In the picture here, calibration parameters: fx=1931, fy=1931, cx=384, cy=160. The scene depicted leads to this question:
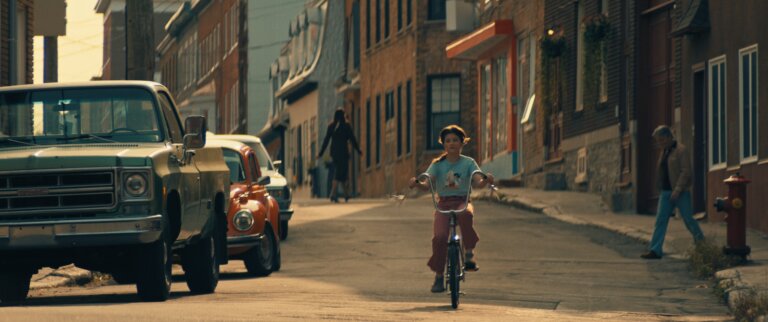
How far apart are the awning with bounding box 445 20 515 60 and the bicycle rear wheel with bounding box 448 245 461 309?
26648 millimetres

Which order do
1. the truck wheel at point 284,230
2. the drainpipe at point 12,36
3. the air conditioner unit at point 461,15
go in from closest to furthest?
the truck wheel at point 284,230, the drainpipe at point 12,36, the air conditioner unit at point 461,15

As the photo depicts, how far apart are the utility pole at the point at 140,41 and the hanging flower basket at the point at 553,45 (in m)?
12.8

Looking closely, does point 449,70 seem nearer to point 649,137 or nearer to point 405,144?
point 405,144

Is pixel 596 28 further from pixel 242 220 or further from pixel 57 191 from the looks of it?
pixel 57 191

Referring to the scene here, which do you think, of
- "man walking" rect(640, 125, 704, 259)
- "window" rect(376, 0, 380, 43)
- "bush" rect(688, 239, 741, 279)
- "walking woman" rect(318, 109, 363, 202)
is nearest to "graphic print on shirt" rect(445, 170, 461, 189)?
"bush" rect(688, 239, 741, 279)

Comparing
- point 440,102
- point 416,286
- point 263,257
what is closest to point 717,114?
point 263,257

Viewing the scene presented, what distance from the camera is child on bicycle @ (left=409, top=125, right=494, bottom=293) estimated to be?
17094 millimetres

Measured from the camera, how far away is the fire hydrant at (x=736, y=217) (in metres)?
20.8

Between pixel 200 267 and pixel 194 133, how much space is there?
1.50 metres

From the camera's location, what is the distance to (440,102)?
4912 cm

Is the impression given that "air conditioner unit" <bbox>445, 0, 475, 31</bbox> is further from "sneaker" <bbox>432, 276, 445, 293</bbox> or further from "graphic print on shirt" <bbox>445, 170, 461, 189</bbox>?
"graphic print on shirt" <bbox>445, 170, 461, 189</bbox>

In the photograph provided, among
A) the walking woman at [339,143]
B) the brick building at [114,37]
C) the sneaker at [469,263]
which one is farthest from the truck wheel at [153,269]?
the brick building at [114,37]

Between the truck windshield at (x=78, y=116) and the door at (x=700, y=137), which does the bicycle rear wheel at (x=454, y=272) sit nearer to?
the truck windshield at (x=78, y=116)

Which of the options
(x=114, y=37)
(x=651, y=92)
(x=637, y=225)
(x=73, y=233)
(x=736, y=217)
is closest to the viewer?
(x=73, y=233)
